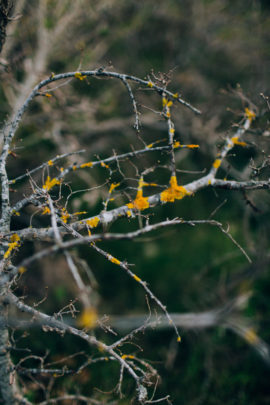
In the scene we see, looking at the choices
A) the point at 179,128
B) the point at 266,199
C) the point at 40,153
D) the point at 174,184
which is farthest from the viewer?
the point at 40,153

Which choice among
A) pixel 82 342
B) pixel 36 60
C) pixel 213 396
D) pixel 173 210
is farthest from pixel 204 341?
pixel 36 60

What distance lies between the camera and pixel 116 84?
5848 mm

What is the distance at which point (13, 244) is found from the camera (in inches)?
75.2

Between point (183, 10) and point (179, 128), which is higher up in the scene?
point (183, 10)

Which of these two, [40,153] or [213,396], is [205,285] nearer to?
[213,396]

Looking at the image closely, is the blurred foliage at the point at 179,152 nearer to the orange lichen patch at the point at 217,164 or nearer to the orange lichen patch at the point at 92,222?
the orange lichen patch at the point at 217,164

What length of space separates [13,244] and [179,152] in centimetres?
451

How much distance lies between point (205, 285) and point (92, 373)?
2.90 m

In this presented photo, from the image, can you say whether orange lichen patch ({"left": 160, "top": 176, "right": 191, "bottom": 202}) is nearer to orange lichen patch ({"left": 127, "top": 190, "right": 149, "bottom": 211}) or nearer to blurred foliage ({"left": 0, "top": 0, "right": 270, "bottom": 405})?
orange lichen patch ({"left": 127, "top": 190, "right": 149, "bottom": 211})

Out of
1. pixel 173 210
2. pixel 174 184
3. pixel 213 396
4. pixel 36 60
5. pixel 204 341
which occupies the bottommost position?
pixel 213 396

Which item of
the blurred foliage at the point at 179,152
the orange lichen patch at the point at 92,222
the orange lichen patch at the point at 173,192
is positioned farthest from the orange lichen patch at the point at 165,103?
the blurred foliage at the point at 179,152

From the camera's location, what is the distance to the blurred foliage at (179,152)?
4.43m

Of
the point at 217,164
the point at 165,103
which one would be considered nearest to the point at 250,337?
the point at 217,164

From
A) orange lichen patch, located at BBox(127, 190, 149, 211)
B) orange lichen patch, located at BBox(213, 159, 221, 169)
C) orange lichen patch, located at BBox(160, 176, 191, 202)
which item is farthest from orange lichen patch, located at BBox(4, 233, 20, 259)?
orange lichen patch, located at BBox(213, 159, 221, 169)
